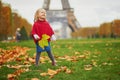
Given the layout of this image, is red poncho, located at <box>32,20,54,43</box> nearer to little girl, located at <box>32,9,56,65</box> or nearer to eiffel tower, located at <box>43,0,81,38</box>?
little girl, located at <box>32,9,56,65</box>

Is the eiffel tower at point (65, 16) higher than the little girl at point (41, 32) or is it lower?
lower

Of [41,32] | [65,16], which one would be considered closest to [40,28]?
[41,32]

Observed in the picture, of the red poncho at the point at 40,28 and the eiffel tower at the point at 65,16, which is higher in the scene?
the red poncho at the point at 40,28

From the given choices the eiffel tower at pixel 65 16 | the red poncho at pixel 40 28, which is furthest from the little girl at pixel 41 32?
the eiffel tower at pixel 65 16

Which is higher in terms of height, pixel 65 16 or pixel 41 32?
pixel 41 32

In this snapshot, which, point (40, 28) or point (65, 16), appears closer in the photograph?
point (40, 28)

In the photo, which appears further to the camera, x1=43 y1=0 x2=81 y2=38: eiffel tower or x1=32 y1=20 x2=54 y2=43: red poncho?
x1=43 y1=0 x2=81 y2=38: eiffel tower

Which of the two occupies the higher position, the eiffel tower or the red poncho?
the red poncho

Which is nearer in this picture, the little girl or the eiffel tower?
the little girl

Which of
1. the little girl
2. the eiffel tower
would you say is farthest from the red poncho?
the eiffel tower

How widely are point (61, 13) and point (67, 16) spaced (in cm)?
249

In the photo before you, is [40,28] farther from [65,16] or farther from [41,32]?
[65,16]

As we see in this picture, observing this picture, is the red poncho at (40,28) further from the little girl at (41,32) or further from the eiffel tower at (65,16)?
the eiffel tower at (65,16)

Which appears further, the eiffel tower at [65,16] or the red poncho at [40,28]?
the eiffel tower at [65,16]
